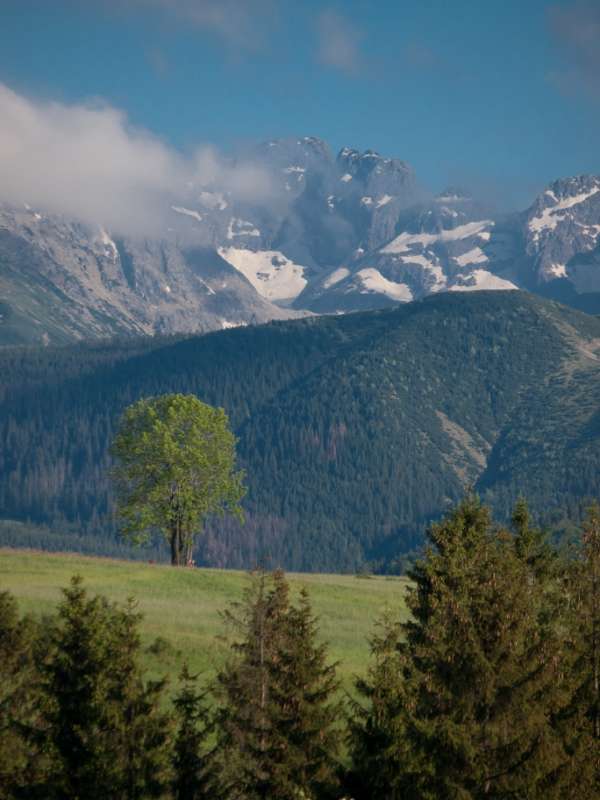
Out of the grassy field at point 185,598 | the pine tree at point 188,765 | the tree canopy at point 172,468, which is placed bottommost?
the pine tree at point 188,765

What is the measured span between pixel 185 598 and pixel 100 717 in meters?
35.8

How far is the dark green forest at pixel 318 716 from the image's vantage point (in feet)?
123

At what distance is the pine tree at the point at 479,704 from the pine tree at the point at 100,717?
741 centimetres

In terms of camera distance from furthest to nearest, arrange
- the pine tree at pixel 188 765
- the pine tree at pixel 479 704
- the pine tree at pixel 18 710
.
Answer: the pine tree at pixel 188 765
the pine tree at pixel 18 710
the pine tree at pixel 479 704

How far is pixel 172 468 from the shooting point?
96.4 m

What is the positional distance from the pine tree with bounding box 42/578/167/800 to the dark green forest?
0.16 feet

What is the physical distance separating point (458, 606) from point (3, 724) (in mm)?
16311

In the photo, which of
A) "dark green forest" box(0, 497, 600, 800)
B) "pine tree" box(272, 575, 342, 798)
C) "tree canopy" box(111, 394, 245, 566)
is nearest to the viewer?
"dark green forest" box(0, 497, 600, 800)

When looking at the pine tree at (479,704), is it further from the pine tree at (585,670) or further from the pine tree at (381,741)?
the pine tree at (585,670)

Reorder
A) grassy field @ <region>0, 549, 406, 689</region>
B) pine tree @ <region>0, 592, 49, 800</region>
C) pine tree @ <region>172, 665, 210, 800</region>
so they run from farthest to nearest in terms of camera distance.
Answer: grassy field @ <region>0, 549, 406, 689</region> → pine tree @ <region>172, 665, 210, 800</region> → pine tree @ <region>0, 592, 49, 800</region>

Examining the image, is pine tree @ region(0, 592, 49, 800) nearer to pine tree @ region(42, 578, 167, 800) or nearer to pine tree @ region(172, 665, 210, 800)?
pine tree @ region(42, 578, 167, 800)

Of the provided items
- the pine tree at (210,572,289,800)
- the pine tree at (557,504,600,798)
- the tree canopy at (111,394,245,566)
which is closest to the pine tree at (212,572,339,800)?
the pine tree at (210,572,289,800)

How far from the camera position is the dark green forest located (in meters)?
37.4

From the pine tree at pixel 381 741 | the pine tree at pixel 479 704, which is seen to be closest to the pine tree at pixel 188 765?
the pine tree at pixel 381 741
